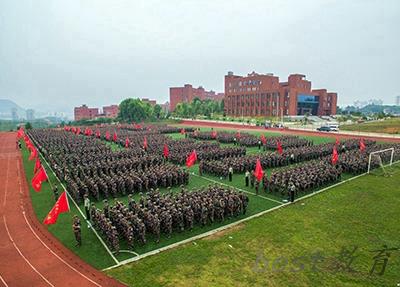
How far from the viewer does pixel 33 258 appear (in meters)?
8.70

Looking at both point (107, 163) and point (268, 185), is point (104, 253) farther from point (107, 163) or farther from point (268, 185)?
point (107, 163)

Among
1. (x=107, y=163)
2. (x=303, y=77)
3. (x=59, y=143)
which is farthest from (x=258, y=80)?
(x=107, y=163)

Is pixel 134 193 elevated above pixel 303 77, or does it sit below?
below

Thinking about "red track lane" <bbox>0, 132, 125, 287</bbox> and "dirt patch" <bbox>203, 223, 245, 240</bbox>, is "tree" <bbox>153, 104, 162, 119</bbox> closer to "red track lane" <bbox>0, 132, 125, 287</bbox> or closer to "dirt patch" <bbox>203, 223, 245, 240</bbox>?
"red track lane" <bbox>0, 132, 125, 287</bbox>

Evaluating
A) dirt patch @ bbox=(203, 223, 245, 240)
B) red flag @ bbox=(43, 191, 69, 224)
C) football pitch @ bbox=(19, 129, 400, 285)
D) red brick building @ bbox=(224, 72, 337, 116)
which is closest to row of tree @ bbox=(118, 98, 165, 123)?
red brick building @ bbox=(224, 72, 337, 116)

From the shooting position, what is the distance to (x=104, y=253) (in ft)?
29.2

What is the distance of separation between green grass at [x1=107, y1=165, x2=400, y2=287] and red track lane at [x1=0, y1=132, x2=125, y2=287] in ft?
2.95

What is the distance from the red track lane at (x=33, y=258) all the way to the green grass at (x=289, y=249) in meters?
0.90

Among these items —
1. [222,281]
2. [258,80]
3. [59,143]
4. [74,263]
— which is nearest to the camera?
[222,281]

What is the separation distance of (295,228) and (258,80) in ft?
225

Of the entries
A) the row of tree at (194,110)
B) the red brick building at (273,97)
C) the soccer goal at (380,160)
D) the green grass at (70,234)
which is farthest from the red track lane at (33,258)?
the row of tree at (194,110)

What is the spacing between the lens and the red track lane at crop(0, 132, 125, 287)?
7578 millimetres

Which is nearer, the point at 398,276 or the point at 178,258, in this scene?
the point at 398,276

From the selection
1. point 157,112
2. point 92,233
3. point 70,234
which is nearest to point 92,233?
point 92,233
